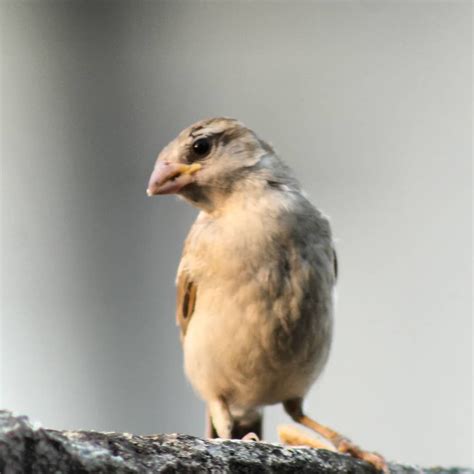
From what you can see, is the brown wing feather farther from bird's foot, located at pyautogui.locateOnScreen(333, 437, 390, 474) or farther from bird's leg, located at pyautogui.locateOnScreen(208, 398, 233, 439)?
bird's foot, located at pyautogui.locateOnScreen(333, 437, 390, 474)

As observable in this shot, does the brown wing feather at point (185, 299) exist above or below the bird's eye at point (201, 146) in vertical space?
below

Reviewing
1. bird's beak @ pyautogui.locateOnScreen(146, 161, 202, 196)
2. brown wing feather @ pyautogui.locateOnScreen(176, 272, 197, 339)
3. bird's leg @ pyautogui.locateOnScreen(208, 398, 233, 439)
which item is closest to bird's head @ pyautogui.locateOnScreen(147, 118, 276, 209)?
bird's beak @ pyautogui.locateOnScreen(146, 161, 202, 196)

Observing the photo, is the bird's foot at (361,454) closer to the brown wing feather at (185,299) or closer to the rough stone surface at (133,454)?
the rough stone surface at (133,454)

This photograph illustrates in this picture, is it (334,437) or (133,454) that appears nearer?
(133,454)

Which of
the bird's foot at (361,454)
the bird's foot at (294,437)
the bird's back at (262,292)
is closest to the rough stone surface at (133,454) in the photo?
the bird's foot at (361,454)

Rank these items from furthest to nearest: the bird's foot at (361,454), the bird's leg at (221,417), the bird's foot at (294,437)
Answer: the bird's leg at (221,417), the bird's foot at (294,437), the bird's foot at (361,454)

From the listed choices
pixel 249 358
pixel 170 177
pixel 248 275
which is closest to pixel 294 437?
pixel 249 358

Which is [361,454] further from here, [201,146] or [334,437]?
[201,146]

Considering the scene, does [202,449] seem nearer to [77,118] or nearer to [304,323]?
[304,323]
